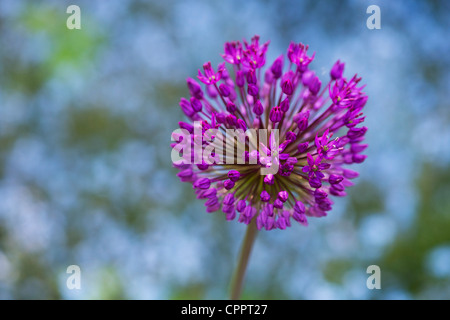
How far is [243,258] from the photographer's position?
2109 mm

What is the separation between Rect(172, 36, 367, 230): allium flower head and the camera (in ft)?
6.24

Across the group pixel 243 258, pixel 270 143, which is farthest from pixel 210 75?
pixel 243 258

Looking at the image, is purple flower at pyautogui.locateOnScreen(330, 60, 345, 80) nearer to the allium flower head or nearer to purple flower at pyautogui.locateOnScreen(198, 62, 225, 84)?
the allium flower head

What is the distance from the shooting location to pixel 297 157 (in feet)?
6.55

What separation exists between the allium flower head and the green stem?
0.07 metres

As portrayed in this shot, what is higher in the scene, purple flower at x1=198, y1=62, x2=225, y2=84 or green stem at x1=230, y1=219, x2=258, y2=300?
purple flower at x1=198, y1=62, x2=225, y2=84

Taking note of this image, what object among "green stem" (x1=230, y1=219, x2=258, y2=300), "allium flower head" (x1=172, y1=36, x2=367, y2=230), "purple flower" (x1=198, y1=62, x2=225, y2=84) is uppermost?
"purple flower" (x1=198, y1=62, x2=225, y2=84)

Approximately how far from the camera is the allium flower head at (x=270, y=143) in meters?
1.90

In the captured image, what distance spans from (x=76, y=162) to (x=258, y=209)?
8.92ft

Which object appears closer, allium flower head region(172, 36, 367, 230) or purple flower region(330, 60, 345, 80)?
allium flower head region(172, 36, 367, 230)

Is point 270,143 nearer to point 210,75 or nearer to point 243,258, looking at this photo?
point 210,75

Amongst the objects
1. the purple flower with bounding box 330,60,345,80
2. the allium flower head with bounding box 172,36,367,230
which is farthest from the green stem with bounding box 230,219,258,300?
the purple flower with bounding box 330,60,345,80

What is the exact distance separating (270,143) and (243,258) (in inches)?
21.1
